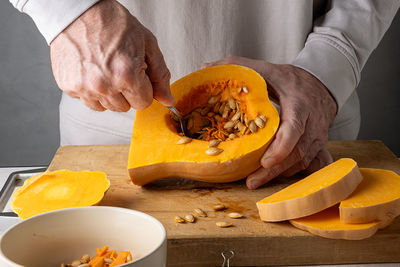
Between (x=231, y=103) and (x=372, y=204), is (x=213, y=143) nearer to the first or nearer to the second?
(x=231, y=103)

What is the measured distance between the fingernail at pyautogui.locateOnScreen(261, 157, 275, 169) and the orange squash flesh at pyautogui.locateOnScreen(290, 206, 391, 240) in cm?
20

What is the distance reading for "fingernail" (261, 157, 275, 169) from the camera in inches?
49.3

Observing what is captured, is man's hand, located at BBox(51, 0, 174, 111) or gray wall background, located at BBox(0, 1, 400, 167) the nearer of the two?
man's hand, located at BBox(51, 0, 174, 111)

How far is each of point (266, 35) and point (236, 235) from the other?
731mm

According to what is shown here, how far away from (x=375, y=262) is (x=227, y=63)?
0.65 meters

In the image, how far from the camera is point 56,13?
1164 mm

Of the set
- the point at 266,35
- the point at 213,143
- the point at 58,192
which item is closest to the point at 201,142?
the point at 213,143

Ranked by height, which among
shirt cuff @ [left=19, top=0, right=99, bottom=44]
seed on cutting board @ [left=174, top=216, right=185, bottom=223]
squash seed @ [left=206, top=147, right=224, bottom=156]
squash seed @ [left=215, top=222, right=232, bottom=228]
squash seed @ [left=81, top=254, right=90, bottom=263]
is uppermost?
shirt cuff @ [left=19, top=0, right=99, bottom=44]

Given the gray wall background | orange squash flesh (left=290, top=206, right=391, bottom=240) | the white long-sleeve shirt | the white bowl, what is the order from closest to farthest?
the white bowl
orange squash flesh (left=290, top=206, right=391, bottom=240)
the white long-sleeve shirt
the gray wall background

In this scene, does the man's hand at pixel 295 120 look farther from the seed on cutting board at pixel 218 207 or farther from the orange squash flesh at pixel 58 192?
the orange squash flesh at pixel 58 192

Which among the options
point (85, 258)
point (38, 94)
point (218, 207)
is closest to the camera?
point (85, 258)

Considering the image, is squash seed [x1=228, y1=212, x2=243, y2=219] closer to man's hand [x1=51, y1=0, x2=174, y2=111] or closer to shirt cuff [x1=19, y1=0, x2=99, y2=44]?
man's hand [x1=51, y1=0, x2=174, y2=111]

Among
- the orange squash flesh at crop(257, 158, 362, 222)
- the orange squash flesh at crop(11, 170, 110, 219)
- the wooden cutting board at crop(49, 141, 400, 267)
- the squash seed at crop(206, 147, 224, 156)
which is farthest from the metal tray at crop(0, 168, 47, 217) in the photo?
the orange squash flesh at crop(257, 158, 362, 222)

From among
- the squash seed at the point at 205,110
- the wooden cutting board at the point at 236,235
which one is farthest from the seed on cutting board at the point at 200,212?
the squash seed at the point at 205,110
